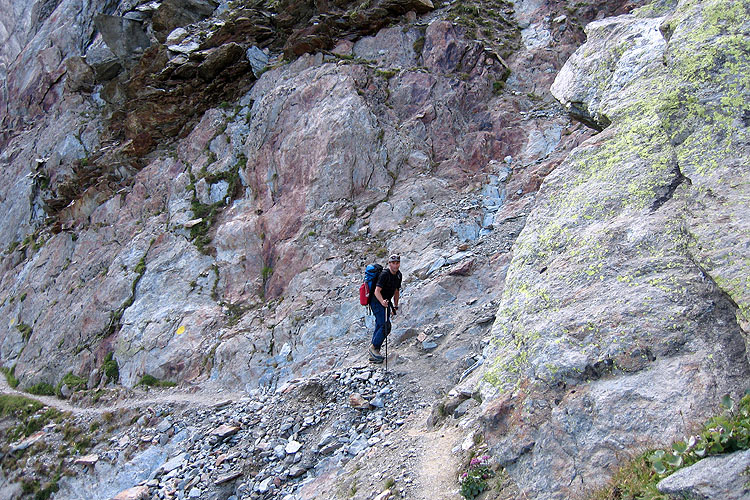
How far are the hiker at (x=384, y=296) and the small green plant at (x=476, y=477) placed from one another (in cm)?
469

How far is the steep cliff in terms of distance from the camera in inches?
221

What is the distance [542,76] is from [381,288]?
39.0 feet

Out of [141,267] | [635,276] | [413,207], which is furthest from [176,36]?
[635,276]

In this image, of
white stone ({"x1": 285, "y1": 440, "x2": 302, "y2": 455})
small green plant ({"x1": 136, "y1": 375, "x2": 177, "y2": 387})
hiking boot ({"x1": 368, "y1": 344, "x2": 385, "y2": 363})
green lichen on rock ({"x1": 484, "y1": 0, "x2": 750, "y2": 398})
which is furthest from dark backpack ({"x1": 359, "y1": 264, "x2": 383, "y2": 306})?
small green plant ({"x1": 136, "y1": 375, "x2": 177, "y2": 387})

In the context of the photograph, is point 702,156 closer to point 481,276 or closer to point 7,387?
point 481,276

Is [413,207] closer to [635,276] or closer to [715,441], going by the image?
[635,276]

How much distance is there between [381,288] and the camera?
35.2ft

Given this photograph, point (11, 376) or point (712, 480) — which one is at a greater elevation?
point (11, 376)

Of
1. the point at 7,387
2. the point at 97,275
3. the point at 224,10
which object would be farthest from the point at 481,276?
the point at 224,10

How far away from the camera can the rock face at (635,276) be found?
5.06 metres

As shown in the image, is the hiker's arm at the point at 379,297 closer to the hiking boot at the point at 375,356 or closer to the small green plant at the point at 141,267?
the hiking boot at the point at 375,356

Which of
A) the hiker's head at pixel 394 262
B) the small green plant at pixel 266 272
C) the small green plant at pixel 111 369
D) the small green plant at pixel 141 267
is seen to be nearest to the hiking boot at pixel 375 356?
the hiker's head at pixel 394 262

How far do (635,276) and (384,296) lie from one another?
5781mm

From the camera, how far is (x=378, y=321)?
36.0ft
